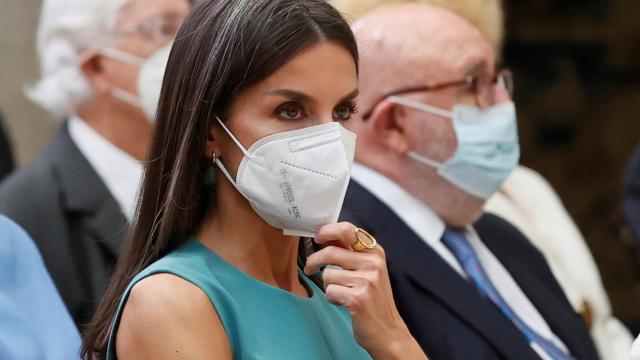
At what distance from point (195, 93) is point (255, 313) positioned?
47 cm

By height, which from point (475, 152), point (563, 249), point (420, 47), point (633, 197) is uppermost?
point (420, 47)

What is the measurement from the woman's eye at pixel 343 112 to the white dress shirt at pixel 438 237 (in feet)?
3.09

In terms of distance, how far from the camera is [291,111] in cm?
282

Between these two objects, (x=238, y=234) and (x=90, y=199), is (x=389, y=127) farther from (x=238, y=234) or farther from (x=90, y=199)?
(x=238, y=234)

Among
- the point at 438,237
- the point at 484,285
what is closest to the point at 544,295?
the point at 484,285

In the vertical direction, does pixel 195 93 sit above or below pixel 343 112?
above

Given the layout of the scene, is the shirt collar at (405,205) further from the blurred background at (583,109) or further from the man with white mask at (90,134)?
the blurred background at (583,109)

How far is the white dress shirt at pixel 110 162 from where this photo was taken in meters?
4.60

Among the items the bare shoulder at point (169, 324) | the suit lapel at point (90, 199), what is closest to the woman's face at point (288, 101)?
the bare shoulder at point (169, 324)

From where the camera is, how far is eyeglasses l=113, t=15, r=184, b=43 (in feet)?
16.5

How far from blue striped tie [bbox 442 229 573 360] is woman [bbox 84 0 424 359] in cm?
106

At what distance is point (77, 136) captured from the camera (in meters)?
4.75

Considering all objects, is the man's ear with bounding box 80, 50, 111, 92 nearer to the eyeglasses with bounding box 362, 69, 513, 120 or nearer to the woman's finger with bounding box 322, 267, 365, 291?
the eyeglasses with bounding box 362, 69, 513, 120

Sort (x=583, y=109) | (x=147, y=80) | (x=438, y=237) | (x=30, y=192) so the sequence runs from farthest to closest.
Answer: (x=583, y=109) < (x=147, y=80) < (x=30, y=192) < (x=438, y=237)
